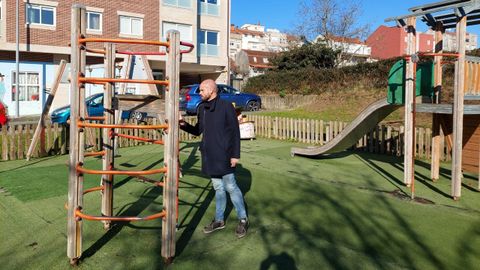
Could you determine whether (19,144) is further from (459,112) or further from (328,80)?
(328,80)

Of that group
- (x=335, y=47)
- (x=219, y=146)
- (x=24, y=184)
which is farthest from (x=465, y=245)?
(x=335, y=47)

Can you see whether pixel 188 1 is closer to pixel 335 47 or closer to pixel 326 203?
pixel 335 47

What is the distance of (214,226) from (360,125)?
17.1 feet

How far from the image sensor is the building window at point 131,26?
2889cm

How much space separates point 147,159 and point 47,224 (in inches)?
206

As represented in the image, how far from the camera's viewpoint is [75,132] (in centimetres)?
406

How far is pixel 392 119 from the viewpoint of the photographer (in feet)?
56.5

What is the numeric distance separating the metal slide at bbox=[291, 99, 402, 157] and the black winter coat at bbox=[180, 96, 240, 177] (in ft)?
15.2

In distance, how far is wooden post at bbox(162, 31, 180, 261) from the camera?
4.04 meters

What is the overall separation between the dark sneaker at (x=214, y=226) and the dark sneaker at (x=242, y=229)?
0.22 meters

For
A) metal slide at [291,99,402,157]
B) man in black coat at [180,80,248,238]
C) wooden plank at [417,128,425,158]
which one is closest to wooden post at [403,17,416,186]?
metal slide at [291,99,402,157]

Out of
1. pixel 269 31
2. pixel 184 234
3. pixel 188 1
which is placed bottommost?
pixel 184 234

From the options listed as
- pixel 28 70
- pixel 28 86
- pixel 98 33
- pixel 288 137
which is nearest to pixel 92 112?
pixel 288 137

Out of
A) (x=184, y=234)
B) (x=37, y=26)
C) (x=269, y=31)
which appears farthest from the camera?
(x=269, y=31)
